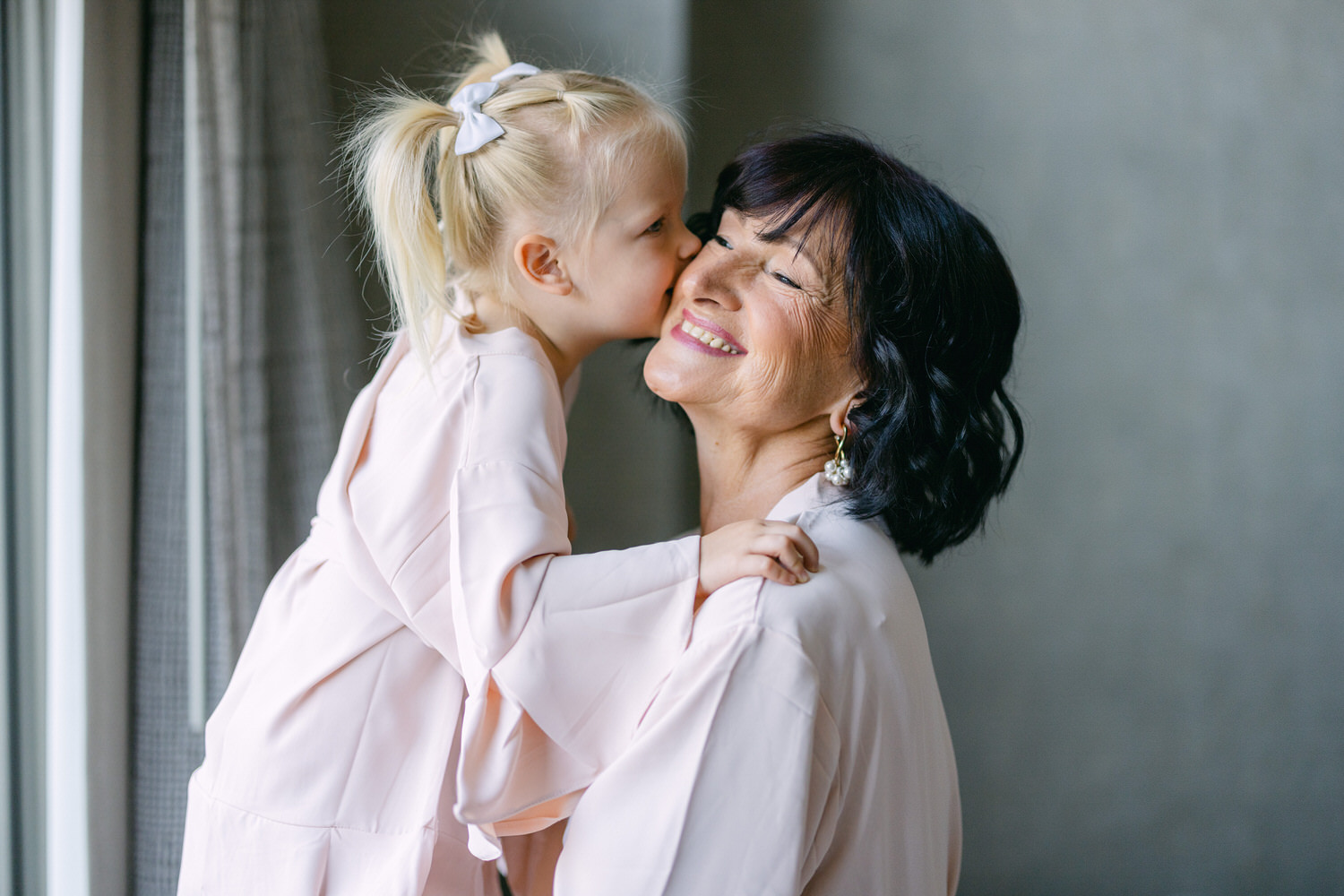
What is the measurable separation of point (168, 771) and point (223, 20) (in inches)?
51.9

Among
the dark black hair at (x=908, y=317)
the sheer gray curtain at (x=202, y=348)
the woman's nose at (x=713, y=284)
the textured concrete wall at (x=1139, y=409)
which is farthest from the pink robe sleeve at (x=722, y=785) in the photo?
the textured concrete wall at (x=1139, y=409)

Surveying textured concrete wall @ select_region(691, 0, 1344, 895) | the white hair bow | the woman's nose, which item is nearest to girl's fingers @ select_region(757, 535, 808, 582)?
the woman's nose

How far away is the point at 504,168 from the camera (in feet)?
4.28

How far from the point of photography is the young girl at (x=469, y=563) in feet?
3.39

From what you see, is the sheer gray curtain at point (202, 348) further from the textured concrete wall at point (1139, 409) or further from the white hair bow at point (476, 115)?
the textured concrete wall at point (1139, 409)

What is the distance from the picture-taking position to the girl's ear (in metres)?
1.34

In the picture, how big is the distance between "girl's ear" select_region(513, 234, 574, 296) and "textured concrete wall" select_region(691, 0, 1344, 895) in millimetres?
1105

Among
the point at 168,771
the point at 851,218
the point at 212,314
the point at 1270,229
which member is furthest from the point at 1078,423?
the point at 168,771

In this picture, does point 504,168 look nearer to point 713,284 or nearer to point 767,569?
point 713,284

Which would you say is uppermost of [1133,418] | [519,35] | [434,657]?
[519,35]

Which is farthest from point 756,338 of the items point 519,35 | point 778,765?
point 519,35

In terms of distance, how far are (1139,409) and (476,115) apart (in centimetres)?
194

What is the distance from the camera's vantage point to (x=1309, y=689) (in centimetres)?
249

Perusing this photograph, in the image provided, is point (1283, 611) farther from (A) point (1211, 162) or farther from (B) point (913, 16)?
(B) point (913, 16)
